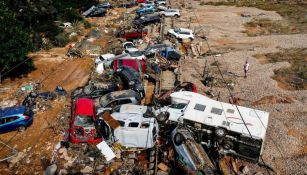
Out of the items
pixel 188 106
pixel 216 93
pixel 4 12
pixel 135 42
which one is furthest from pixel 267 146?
pixel 4 12

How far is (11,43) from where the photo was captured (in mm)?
24969

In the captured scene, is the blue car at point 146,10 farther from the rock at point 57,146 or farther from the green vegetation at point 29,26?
the rock at point 57,146

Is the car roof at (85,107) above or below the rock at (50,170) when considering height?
above

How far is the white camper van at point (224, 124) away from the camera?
16.7 metres

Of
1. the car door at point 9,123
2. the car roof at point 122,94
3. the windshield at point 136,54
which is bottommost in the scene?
the car door at point 9,123

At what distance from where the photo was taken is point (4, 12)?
25.9m

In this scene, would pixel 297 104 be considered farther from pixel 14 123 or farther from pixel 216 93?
pixel 14 123

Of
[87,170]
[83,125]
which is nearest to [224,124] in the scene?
[87,170]

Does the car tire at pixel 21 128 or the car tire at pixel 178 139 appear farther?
the car tire at pixel 21 128

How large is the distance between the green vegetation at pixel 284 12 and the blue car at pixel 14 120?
28411 millimetres

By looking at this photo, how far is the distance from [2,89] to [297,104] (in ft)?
69.1

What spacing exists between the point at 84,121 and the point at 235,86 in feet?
39.7

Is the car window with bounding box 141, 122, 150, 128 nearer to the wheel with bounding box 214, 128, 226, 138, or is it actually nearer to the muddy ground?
the wheel with bounding box 214, 128, 226, 138

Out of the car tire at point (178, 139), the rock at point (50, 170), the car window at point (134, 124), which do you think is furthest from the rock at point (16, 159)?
the car tire at point (178, 139)
